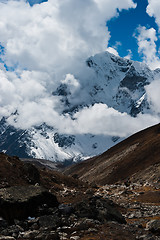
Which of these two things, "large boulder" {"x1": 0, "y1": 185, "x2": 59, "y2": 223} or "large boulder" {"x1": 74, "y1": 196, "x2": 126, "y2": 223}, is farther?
"large boulder" {"x1": 74, "y1": 196, "x2": 126, "y2": 223}

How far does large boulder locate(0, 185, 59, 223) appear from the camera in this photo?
17.6 metres

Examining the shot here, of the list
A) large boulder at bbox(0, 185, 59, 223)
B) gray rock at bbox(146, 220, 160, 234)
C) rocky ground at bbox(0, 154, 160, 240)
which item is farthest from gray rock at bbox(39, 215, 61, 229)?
gray rock at bbox(146, 220, 160, 234)

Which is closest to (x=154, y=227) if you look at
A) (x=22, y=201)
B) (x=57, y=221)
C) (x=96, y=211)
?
(x=96, y=211)

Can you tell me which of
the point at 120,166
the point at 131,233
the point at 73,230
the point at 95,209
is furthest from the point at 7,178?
the point at 120,166

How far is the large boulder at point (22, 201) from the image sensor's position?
17.6 m

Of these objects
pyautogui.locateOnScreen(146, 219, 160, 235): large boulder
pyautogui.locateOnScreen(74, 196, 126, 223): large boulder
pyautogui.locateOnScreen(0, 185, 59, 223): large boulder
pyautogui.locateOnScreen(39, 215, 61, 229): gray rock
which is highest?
pyautogui.locateOnScreen(0, 185, 59, 223): large boulder

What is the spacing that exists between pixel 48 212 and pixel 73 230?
363 centimetres

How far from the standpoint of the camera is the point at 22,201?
1836 centimetres

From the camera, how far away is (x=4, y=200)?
57.8 ft

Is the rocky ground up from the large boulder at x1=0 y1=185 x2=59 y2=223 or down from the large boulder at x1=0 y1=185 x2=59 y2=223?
down

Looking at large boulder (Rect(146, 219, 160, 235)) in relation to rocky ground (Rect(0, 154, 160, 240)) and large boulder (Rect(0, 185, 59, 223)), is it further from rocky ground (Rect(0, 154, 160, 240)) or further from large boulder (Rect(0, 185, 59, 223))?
large boulder (Rect(0, 185, 59, 223))

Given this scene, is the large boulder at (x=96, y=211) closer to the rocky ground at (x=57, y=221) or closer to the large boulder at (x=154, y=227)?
the rocky ground at (x=57, y=221)

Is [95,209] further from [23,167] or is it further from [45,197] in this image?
[23,167]

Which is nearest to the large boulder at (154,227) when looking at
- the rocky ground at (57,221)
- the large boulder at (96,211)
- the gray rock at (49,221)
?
the rocky ground at (57,221)
